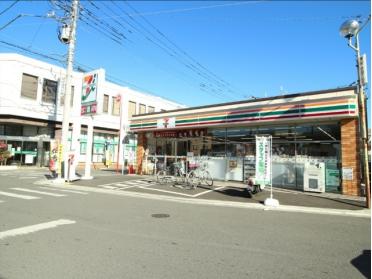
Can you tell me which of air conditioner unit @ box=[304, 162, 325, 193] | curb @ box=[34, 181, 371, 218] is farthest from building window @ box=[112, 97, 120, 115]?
air conditioner unit @ box=[304, 162, 325, 193]

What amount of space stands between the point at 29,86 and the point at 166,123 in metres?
16.7

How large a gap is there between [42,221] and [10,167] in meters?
22.9

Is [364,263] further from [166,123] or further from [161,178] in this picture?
[166,123]

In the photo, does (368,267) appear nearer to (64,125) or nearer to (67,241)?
(67,241)

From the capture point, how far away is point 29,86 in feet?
99.2

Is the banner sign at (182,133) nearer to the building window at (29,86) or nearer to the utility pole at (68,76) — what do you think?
the utility pole at (68,76)

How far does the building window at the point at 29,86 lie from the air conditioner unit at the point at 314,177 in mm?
26028

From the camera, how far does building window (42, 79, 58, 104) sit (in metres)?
31.5


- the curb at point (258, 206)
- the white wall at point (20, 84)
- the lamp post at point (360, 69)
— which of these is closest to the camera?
the curb at point (258, 206)

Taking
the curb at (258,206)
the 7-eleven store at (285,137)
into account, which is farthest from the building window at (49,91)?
the curb at (258,206)

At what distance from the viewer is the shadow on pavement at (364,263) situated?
4.73 m

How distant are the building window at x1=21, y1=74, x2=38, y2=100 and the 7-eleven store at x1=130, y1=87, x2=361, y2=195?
606 inches

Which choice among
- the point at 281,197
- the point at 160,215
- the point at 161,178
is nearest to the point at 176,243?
the point at 160,215

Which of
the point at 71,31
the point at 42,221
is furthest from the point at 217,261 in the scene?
the point at 71,31
